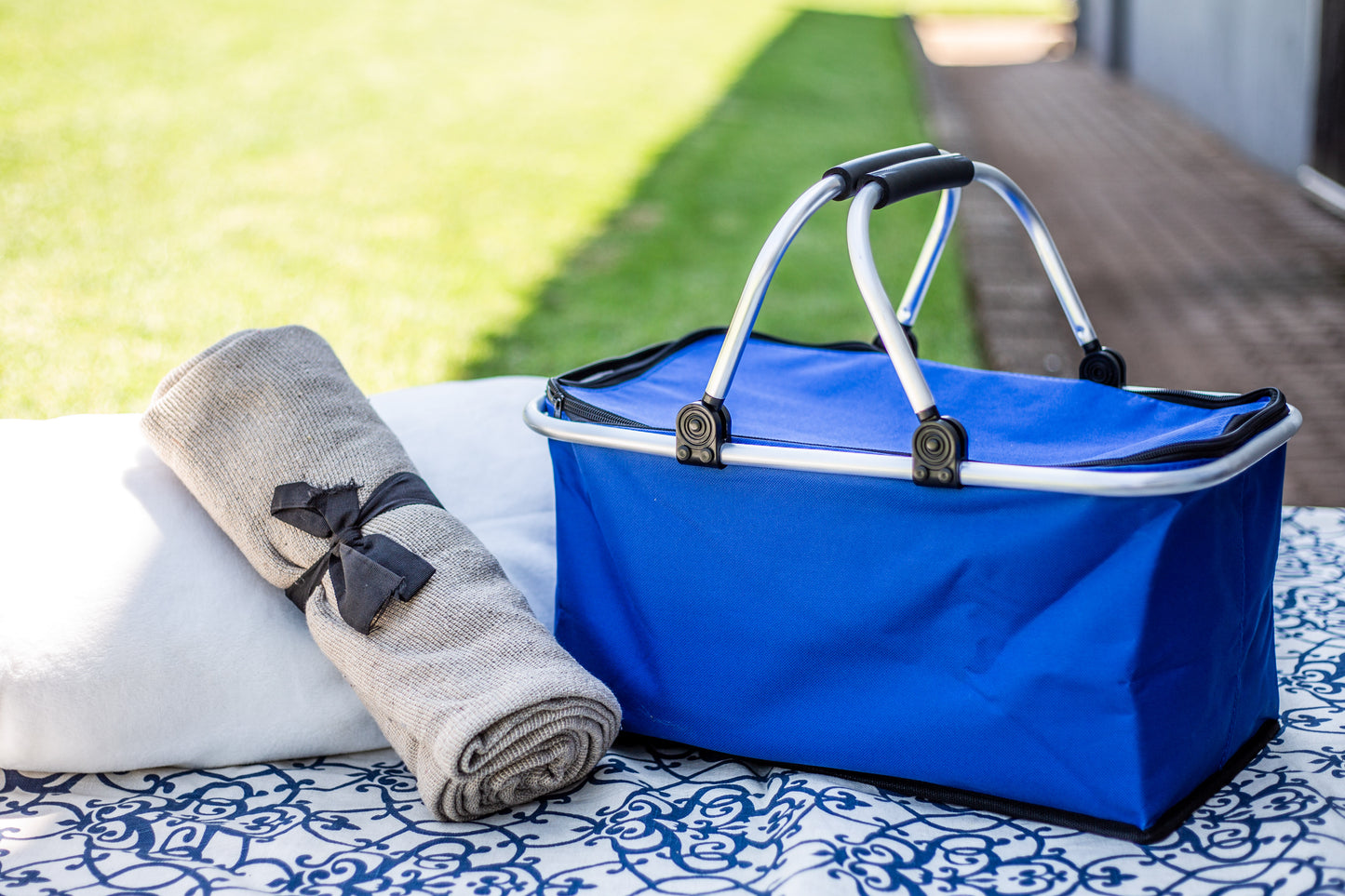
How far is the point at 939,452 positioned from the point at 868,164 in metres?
0.43

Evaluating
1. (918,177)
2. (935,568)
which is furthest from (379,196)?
(935,568)

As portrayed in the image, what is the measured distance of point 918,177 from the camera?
1.53m

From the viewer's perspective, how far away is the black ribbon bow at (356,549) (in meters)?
1.57

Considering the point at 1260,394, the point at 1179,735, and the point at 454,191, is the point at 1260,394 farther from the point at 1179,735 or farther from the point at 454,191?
the point at 454,191

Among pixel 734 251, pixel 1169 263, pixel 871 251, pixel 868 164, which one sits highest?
pixel 868 164

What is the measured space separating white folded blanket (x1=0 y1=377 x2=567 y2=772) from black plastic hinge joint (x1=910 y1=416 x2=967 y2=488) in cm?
88

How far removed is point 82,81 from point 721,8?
8957 millimetres

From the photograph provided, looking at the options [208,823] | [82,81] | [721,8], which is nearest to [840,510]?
[208,823]

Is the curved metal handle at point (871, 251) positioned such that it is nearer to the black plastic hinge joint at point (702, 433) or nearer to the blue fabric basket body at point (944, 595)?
the blue fabric basket body at point (944, 595)

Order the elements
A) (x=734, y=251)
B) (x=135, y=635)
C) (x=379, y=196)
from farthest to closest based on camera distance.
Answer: (x=379, y=196), (x=734, y=251), (x=135, y=635)

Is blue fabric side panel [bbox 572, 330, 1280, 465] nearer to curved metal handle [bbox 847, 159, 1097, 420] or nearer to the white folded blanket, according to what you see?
curved metal handle [bbox 847, 159, 1097, 420]

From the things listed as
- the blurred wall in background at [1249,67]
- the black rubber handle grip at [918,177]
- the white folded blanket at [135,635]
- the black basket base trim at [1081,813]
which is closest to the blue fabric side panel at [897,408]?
the black rubber handle grip at [918,177]

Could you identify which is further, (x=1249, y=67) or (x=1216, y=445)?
(x=1249, y=67)

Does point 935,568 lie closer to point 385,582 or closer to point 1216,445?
point 1216,445
